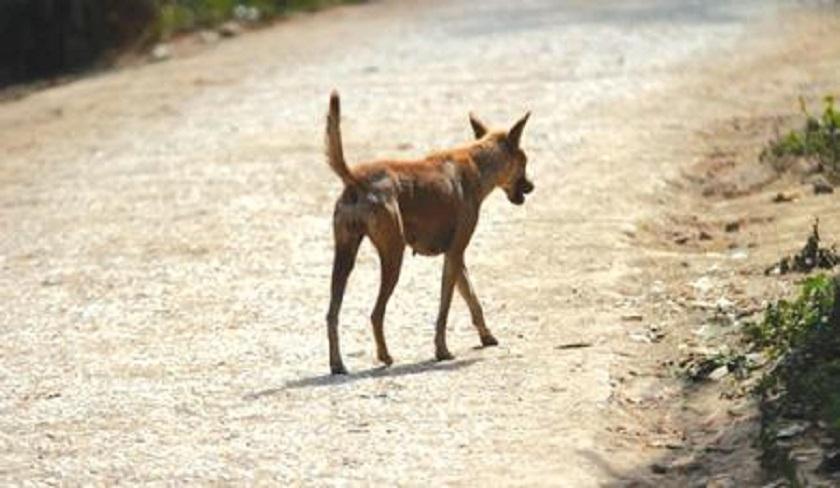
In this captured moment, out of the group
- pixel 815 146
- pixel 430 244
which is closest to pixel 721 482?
pixel 430 244

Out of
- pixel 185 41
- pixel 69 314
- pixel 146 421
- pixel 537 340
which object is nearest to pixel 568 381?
pixel 537 340

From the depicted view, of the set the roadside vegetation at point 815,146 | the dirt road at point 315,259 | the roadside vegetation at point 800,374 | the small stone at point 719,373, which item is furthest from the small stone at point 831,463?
the roadside vegetation at point 815,146

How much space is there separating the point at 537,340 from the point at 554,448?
2014 millimetres

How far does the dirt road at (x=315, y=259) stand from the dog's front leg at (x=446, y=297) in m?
0.12

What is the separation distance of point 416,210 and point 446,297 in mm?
467

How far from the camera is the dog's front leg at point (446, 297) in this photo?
32.3ft

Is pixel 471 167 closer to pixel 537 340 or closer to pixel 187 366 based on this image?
→ pixel 537 340

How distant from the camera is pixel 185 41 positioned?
24078mm

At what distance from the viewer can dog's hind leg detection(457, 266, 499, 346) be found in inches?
399

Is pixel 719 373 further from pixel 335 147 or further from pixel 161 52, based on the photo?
pixel 161 52

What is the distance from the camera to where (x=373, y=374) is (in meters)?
9.55

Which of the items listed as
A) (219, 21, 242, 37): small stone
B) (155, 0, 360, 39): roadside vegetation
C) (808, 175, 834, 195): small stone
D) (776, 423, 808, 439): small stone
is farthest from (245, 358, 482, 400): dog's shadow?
(219, 21, 242, 37): small stone

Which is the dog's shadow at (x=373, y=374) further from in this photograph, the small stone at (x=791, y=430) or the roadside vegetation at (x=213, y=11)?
the roadside vegetation at (x=213, y=11)

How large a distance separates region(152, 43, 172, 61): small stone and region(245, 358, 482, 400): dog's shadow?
1366 cm
